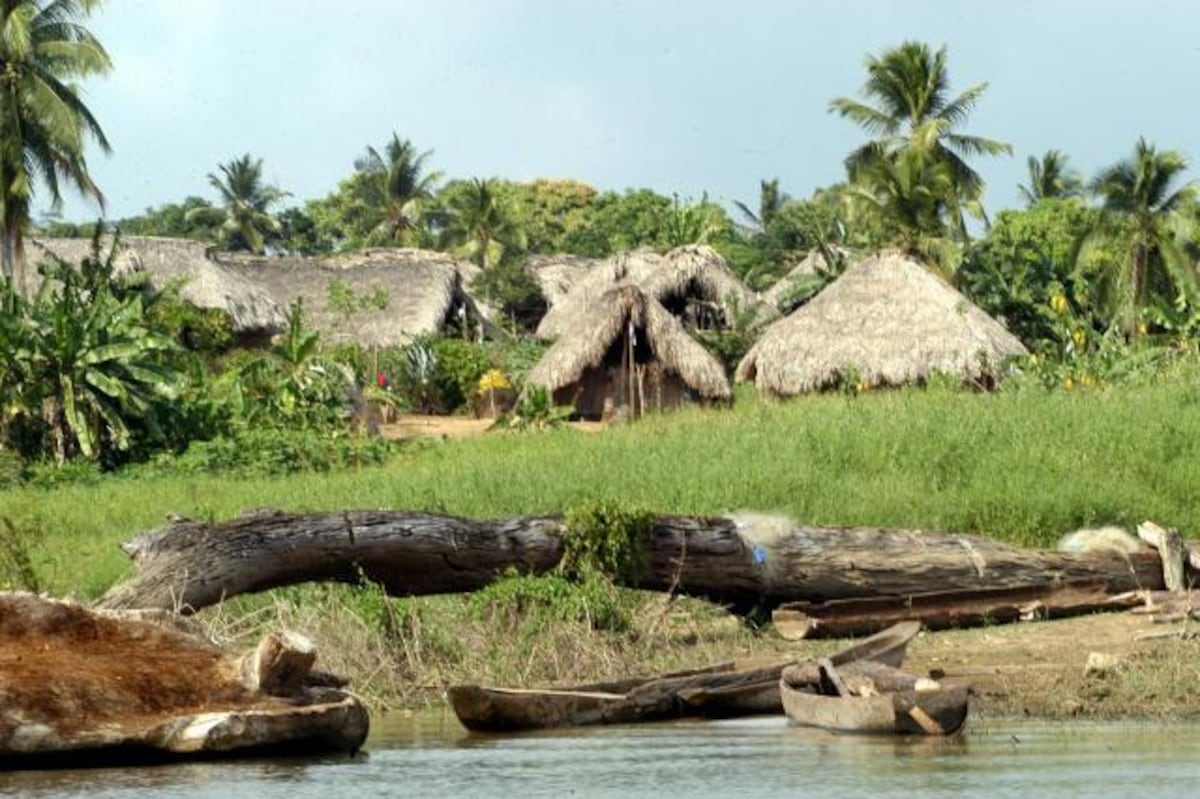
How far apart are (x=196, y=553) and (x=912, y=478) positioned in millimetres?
7677

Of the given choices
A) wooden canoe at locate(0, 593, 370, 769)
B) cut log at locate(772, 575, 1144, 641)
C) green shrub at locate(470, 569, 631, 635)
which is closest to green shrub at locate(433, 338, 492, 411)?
cut log at locate(772, 575, 1144, 641)

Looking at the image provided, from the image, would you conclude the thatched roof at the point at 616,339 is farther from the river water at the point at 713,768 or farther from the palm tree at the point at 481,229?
the palm tree at the point at 481,229

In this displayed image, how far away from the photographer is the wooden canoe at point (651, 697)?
1073cm

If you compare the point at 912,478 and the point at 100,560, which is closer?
the point at 100,560

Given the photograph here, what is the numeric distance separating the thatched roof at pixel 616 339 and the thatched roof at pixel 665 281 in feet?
26.9

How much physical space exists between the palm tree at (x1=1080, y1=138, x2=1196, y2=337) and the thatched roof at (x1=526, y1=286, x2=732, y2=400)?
348 inches

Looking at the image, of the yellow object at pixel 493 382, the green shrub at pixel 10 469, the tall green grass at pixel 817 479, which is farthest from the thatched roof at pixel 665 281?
the tall green grass at pixel 817 479

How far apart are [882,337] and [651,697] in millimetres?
20853

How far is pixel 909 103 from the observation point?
1642 inches

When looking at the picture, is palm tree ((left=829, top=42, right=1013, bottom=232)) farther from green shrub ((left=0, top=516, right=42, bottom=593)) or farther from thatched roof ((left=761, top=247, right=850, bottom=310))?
green shrub ((left=0, top=516, right=42, bottom=593))

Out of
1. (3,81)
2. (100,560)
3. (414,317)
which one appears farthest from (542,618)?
(414,317)

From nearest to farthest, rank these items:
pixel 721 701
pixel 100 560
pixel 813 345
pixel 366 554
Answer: pixel 721 701 → pixel 366 554 → pixel 100 560 → pixel 813 345

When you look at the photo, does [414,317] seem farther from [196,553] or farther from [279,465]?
[196,553]

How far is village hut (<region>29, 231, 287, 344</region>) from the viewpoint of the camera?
3869cm
